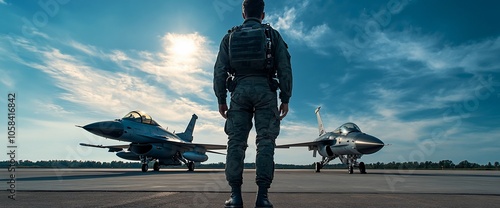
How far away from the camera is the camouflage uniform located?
391cm

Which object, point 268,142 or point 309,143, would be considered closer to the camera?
point 268,142

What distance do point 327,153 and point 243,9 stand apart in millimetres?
21321

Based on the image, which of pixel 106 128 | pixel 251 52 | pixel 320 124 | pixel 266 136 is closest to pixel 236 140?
pixel 266 136

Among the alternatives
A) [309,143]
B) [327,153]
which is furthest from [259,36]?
[309,143]

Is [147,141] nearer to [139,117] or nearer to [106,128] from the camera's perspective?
[139,117]

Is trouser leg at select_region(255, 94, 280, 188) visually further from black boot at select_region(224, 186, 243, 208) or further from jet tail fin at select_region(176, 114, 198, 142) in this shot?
jet tail fin at select_region(176, 114, 198, 142)

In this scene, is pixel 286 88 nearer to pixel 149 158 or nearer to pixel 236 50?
pixel 236 50

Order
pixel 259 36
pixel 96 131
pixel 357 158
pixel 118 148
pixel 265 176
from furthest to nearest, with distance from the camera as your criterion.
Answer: pixel 118 148 → pixel 357 158 → pixel 96 131 → pixel 259 36 → pixel 265 176

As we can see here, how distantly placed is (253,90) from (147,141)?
21136 mm

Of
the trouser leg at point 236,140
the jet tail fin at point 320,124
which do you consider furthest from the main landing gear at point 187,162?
the trouser leg at point 236,140

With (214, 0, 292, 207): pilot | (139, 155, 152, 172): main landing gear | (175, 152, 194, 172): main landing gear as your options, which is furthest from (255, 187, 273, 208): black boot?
(175, 152, 194, 172): main landing gear

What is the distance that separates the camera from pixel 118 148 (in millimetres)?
32969

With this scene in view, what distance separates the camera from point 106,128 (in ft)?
66.0

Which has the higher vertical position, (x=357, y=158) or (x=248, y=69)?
(x=248, y=69)
